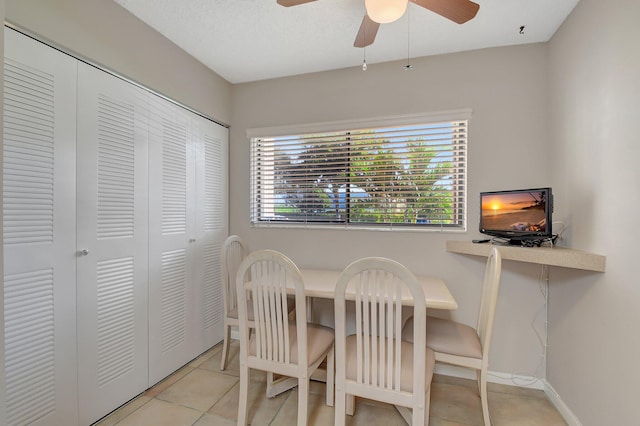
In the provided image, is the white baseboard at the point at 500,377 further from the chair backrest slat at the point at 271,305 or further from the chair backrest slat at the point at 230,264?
the chair backrest slat at the point at 230,264

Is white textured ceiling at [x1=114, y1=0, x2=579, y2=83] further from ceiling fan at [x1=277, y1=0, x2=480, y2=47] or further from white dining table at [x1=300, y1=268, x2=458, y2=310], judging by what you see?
white dining table at [x1=300, y1=268, x2=458, y2=310]

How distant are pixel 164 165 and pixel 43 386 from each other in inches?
56.5

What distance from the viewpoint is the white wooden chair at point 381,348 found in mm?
1337

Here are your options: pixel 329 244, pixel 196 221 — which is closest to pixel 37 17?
pixel 196 221

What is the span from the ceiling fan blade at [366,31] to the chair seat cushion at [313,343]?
1836 mm

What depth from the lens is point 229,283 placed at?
98.2 inches

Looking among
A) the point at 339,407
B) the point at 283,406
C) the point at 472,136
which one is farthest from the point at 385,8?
the point at 283,406

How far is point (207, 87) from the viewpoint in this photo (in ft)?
8.32

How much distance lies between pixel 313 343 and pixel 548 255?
1480mm

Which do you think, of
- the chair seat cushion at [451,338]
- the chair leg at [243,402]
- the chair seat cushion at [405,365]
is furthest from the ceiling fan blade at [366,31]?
the chair leg at [243,402]

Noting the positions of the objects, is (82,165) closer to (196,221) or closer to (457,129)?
(196,221)

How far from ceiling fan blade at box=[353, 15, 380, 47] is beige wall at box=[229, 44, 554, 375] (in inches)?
29.7

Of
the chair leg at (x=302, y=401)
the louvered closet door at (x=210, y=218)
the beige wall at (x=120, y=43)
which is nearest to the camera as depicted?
the beige wall at (x=120, y=43)

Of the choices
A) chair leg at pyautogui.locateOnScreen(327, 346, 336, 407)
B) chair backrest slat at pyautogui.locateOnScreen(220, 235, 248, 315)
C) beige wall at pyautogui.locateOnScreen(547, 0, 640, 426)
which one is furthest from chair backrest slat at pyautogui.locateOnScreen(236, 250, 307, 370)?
beige wall at pyautogui.locateOnScreen(547, 0, 640, 426)
